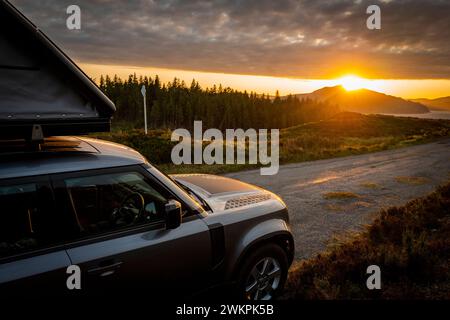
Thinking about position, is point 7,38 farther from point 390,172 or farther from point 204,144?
point 204,144

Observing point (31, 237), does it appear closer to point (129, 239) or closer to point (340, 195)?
point (129, 239)

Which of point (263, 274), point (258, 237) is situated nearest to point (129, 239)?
point (258, 237)

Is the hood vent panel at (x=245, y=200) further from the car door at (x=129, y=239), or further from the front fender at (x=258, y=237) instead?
the car door at (x=129, y=239)

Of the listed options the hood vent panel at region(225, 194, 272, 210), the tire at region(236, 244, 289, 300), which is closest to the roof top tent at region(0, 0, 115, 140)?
the hood vent panel at region(225, 194, 272, 210)

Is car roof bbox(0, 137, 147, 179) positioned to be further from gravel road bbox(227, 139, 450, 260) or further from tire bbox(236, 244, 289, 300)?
gravel road bbox(227, 139, 450, 260)

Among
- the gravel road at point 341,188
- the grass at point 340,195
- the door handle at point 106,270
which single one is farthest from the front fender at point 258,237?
the grass at point 340,195

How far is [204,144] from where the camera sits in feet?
71.1

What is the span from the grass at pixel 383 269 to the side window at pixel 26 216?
3.35 metres

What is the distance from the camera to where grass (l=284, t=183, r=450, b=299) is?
465cm

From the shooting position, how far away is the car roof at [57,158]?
2781 mm

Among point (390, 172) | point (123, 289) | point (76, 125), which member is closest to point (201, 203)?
point (123, 289)

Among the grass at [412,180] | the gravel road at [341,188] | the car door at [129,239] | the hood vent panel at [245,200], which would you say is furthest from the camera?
the grass at [412,180]

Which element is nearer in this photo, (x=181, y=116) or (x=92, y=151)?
(x=92, y=151)

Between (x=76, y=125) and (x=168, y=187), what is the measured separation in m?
1.14
